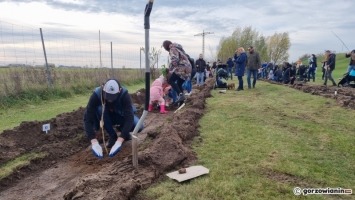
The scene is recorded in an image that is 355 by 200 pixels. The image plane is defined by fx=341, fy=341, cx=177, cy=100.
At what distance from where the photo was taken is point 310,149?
5.22 m

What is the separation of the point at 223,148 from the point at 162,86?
16.2ft

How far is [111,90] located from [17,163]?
2.02 m

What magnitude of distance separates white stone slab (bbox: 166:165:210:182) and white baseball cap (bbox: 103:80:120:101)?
63.6 inches

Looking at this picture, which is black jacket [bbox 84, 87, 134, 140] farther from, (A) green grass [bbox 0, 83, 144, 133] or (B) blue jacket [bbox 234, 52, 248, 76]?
(B) blue jacket [bbox 234, 52, 248, 76]

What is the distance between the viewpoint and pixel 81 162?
5551 mm

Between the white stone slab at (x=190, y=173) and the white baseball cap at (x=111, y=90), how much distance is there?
1.62 m

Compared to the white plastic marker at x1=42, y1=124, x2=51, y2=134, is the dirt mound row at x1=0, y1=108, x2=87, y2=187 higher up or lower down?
lower down

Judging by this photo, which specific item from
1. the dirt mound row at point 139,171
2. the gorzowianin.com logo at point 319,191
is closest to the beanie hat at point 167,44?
the dirt mound row at point 139,171

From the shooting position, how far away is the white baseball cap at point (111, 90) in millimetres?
5102

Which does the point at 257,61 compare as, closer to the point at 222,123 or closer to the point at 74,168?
the point at 222,123

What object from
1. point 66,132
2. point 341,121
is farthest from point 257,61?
point 66,132

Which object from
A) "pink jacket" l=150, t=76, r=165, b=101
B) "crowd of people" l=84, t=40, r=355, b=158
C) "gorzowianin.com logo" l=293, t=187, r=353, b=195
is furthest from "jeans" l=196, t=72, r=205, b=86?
"gorzowianin.com logo" l=293, t=187, r=353, b=195

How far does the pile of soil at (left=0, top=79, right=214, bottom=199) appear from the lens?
3.86 metres

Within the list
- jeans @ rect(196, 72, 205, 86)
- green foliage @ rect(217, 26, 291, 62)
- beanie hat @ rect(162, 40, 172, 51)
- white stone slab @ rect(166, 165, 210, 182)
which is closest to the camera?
white stone slab @ rect(166, 165, 210, 182)
